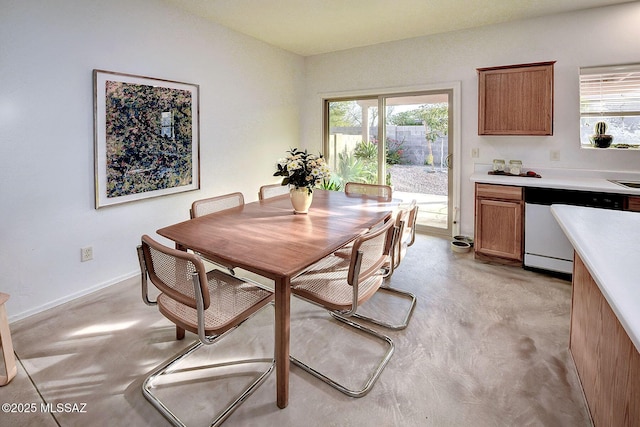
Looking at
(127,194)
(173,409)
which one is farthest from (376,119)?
Answer: (173,409)

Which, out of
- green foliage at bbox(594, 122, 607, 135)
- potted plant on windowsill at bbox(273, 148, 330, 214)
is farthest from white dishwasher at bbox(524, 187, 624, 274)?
potted plant on windowsill at bbox(273, 148, 330, 214)

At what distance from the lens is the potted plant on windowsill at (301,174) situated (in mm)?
2420

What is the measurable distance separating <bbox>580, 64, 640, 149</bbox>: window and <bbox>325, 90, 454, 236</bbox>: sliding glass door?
1.34 meters

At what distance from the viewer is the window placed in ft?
10.9

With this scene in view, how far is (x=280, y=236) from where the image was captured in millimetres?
1993

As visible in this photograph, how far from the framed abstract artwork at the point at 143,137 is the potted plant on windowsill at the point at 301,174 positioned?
1502 mm

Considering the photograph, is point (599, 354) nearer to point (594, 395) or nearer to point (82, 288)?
point (594, 395)

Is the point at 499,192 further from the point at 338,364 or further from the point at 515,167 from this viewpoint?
the point at 338,364

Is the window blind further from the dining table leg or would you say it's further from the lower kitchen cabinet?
the dining table leg

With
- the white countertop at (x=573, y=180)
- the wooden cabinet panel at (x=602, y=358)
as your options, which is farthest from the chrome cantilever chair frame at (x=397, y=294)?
the white countertop at (x=573, y=180)

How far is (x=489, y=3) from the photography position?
3.26m

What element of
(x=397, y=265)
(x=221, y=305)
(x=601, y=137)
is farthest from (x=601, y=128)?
(x=221, y=305)

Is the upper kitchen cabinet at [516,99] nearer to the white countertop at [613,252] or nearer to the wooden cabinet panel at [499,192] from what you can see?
the wooden cabinet panel at [499,192]

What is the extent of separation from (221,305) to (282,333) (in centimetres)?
39
